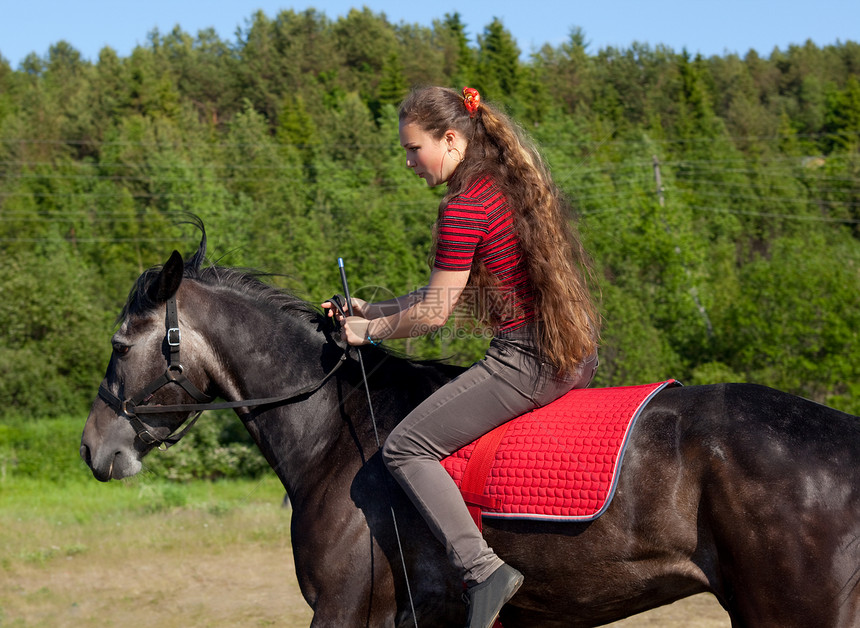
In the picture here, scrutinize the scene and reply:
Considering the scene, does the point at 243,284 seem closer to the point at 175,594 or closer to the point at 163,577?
the point at 175,594

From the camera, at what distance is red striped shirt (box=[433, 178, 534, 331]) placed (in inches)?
125

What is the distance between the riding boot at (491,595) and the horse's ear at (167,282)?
1.90 meters

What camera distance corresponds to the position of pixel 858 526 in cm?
280

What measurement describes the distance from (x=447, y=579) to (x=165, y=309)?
70.2 inches

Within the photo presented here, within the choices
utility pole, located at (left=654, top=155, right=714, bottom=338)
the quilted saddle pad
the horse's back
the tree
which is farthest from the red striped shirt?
the tree

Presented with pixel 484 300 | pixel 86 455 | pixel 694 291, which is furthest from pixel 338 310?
pixel 694 291

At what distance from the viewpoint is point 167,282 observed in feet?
12.0

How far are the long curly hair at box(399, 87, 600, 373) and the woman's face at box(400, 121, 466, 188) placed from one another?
0.08 ft

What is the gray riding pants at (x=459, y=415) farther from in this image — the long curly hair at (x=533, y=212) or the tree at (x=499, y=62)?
the tree at (x=499, y=62)

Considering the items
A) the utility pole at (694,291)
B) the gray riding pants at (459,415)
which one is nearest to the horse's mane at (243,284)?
the gray riding pants at (459,415)

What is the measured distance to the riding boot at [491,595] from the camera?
3.09m

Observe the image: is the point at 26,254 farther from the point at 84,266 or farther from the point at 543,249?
the point at 543,249

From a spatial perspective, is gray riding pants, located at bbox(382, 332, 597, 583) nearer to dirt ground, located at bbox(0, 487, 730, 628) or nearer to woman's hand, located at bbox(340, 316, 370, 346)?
woman's hand, located at bbox(340, 316, 370, 346)

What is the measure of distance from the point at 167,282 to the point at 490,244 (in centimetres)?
152
